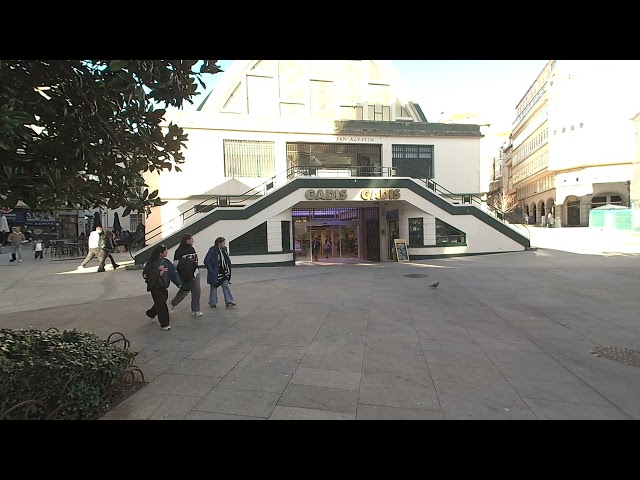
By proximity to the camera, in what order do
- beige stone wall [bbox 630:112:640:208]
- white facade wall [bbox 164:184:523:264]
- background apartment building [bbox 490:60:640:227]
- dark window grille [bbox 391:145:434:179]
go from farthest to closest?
background apartment building [bbox 490:60:640:227] → beige stone wall [bbox 630:112:640:208] → dark window grille [bbox 391:145:434:179] → white facade wall [bbox 164:184:523:264]

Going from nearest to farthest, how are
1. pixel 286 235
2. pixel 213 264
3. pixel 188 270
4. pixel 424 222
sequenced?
pixel 188 270 < pixel 213 264 < pixel 286 235 < pixel 424 222

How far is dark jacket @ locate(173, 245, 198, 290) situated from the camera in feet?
22.8

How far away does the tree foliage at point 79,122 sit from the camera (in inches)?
127

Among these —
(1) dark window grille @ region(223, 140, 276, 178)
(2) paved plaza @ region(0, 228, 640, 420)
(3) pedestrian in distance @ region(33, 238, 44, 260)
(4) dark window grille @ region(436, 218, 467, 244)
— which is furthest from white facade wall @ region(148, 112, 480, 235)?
(2) paved plaza @ region(0, 228, 640, 420)

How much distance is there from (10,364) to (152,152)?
2797 mm

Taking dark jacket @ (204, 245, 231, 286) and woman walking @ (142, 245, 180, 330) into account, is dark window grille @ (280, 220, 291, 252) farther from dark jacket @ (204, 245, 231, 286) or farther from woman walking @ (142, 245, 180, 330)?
woman walking @ (142, 245, 180, 330)

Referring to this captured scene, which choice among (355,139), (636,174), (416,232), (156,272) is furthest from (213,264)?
(636,174)

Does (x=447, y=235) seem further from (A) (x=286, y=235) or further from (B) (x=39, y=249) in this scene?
(B) (x=39, y=249)

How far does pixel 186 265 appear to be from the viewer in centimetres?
696

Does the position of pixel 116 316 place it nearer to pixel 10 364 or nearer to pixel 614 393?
pixel 10 364

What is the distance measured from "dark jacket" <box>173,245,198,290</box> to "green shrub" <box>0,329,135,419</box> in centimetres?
308

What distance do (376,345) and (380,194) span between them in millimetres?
12478

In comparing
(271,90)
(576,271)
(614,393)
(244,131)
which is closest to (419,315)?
(614,393)

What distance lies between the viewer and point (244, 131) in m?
19.2
